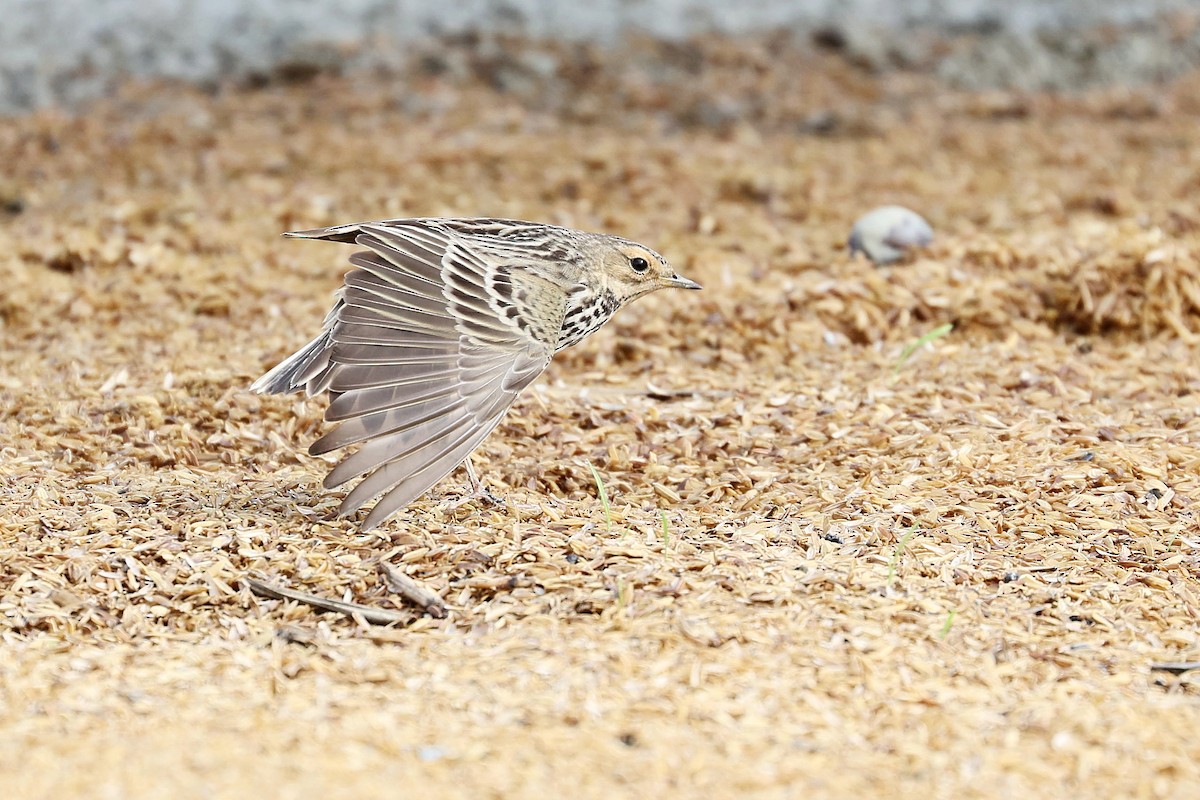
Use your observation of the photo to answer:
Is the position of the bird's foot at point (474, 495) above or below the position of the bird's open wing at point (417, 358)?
below

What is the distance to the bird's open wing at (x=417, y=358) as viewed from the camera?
13.6 feet

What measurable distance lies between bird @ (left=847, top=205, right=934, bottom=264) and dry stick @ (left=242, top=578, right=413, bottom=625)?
4125mm

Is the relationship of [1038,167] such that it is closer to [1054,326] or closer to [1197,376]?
[1054,326]

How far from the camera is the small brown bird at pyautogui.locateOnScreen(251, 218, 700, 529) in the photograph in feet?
13.7

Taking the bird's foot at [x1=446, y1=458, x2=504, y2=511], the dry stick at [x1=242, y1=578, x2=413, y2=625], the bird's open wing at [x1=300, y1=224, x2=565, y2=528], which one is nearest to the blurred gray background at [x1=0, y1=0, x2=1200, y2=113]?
the bird's open wing at [x1=300, y1=224, x2=565, y2=528]

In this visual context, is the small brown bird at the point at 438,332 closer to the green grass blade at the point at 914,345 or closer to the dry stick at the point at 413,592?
the dry stick at the point at 413,592

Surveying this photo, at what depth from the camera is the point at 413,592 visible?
13.9ft

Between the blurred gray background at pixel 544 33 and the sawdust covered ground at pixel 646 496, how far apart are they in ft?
3.68

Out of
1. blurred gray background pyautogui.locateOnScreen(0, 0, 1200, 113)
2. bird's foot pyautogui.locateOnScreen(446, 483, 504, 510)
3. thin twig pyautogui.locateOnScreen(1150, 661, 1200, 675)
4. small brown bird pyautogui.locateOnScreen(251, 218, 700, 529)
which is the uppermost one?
blurred gray background pyautogui.locateOnScreen(0, 0, 1200, 113)

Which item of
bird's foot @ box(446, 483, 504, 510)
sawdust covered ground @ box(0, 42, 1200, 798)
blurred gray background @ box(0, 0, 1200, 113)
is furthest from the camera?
blurred gray background @ box(0, 0, 1200, 113)

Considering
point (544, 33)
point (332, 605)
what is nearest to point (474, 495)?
point (332, 605)

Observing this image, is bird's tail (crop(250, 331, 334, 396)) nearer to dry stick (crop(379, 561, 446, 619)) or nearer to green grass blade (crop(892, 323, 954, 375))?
dry stick (crop(379, 561, 446, 619))

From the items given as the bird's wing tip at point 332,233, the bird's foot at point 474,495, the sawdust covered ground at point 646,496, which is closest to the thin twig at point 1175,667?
the sawdust covered ground at point 646,496

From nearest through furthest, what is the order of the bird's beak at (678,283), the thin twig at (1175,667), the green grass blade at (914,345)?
the thin twig at (1175,667) < the bird's beak at (678,283) < the green grass blade at (914,345)
